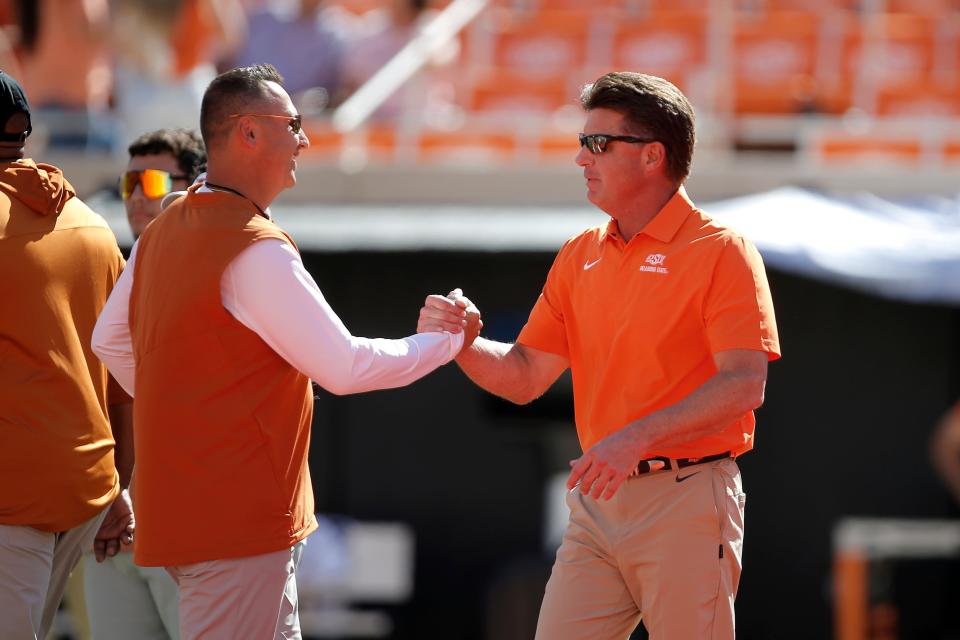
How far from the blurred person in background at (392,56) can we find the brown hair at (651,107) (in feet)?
18.1

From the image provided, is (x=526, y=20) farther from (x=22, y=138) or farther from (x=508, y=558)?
(x=22, y=138)

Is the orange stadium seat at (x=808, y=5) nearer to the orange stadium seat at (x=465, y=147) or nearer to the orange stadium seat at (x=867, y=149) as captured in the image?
the orange stadium seat at (x=867, y=149)

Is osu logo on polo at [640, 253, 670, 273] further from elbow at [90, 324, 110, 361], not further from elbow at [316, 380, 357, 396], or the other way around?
elbow at [90, 324, 110, 361]

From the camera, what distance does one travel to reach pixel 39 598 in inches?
147

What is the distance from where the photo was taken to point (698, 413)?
3580 millimetres

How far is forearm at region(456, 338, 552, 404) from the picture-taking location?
4156mm

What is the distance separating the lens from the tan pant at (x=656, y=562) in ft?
12.2

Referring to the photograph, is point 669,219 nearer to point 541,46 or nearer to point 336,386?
point 336,386

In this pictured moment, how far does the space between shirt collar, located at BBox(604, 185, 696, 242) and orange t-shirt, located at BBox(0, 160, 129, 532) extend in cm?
153

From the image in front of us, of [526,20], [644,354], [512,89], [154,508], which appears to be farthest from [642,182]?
[526,20]

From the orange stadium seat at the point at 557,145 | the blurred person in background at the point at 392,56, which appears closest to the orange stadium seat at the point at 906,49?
the orange stadium seat at the point at 557,145

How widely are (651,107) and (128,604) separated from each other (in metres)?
2.18

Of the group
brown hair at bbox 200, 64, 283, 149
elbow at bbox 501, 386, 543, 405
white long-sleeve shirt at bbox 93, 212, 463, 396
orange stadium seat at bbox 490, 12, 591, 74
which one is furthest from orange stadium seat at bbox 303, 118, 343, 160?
white long-sleeve shirt at bbox 93, 212, 463, 396

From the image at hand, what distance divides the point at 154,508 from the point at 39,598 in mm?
489
